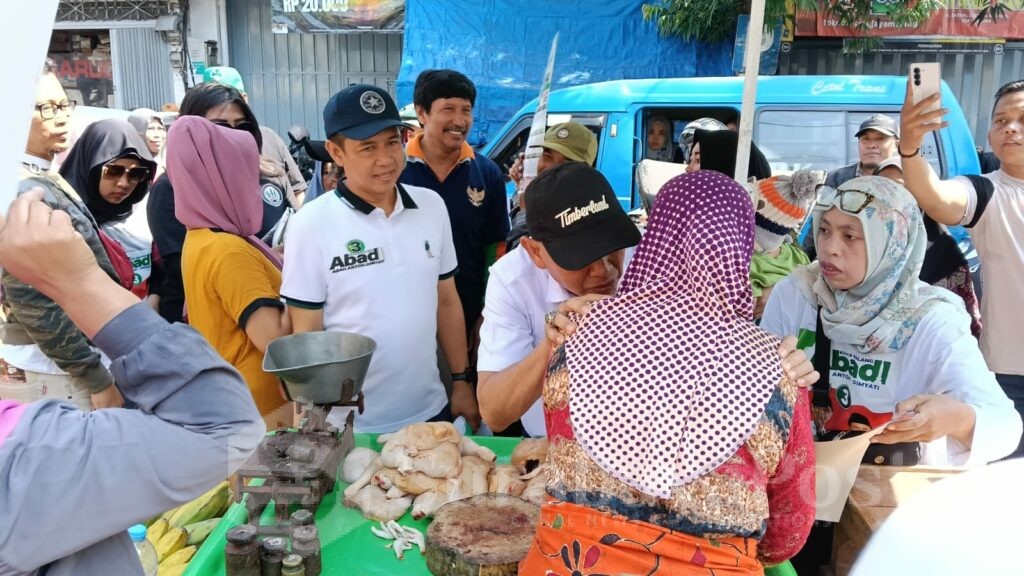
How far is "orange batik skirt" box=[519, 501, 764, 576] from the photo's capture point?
1219 mm

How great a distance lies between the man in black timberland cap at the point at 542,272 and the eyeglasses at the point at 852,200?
75 centimetres

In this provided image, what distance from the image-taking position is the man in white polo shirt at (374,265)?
2.31m

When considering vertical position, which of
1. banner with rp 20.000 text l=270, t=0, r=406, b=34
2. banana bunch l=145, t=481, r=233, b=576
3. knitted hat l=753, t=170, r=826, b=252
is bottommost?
banana bunch l=145, t=481, r=233, b=576

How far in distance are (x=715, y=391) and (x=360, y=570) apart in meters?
0.98

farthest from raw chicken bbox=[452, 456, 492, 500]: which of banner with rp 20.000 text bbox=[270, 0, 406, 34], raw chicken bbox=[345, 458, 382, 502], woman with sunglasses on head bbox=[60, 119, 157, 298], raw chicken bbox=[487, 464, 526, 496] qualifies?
banner with rp 20.000 text bbox=[270, 0, 406, 34]

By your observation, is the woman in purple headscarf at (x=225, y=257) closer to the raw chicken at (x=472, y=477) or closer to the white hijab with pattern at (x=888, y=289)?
the raw chicken at (x=472, y=477)

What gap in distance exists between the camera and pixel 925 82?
7.28 feet

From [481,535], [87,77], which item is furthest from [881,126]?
[87,77]

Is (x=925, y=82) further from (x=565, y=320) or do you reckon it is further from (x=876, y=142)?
(x=876, y=142)

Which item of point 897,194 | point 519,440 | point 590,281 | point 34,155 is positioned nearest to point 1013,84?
point 897,194

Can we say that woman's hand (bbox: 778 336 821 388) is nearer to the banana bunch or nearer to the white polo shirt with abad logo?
the white polo shirt with abad logo

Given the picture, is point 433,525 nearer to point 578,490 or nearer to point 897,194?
point 578,490

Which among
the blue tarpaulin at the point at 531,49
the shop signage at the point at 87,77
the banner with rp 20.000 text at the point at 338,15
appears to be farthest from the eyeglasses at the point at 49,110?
the shop signage at the point at 87,77

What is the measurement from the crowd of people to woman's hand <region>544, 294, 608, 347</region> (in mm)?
10
